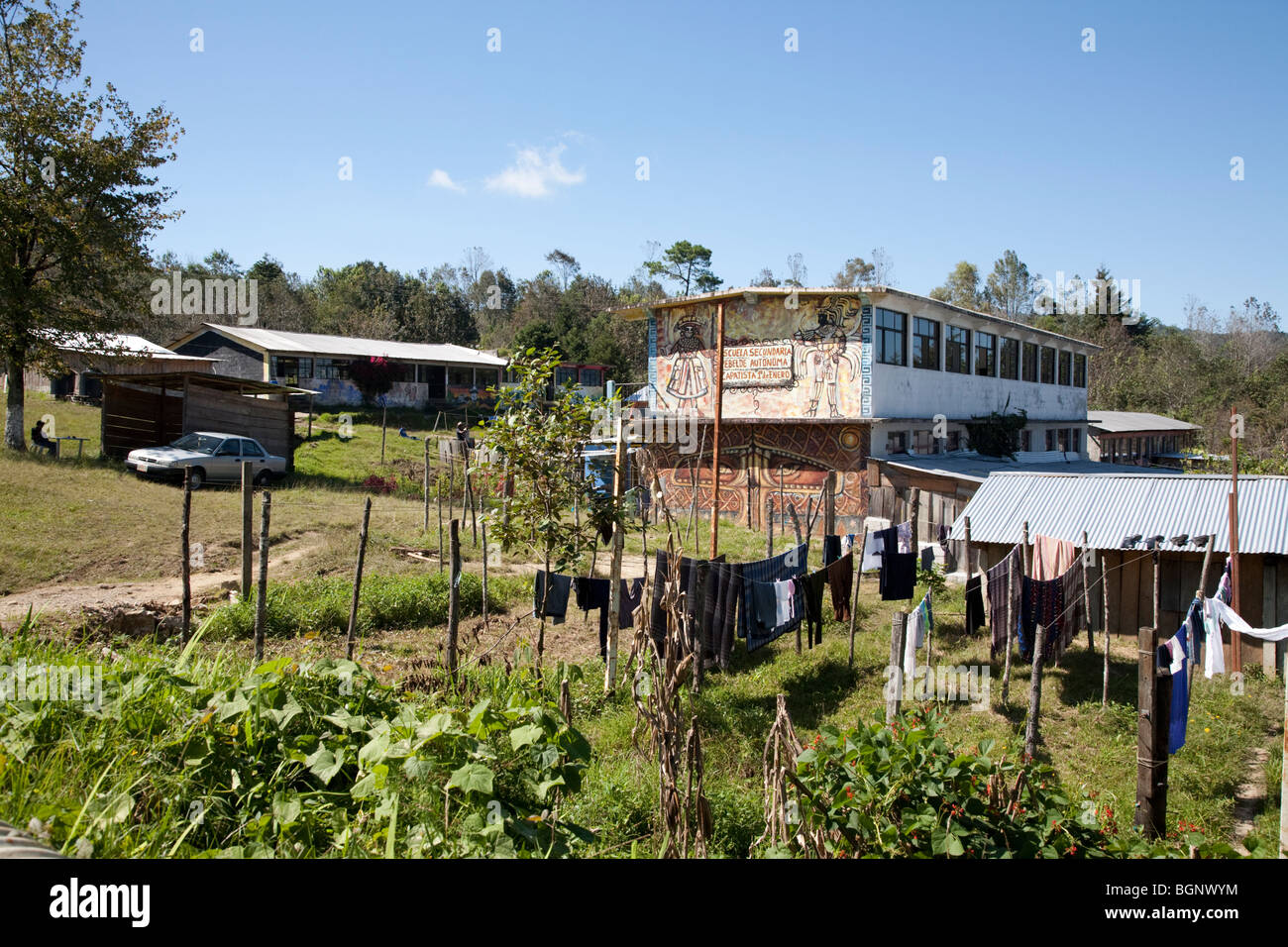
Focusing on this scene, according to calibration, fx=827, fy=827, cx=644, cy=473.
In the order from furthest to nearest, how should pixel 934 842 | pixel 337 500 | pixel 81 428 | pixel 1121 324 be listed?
1. pixel 1121 324
2. pixel 81 428
3. pixel 337 500
4. pixel 934 842

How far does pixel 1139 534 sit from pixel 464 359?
111 feet

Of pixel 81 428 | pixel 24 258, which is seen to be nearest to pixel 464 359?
pixel 81 428

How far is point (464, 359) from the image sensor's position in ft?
132

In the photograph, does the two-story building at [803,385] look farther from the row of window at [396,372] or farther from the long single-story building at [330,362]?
the row of window at [396,372]

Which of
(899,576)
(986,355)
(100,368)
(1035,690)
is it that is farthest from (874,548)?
(100,368)

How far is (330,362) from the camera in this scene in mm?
36625

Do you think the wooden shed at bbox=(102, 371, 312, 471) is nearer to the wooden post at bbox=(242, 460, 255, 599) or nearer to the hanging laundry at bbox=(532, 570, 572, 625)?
the wooden post at bbox=(242, 460, 255, 599)

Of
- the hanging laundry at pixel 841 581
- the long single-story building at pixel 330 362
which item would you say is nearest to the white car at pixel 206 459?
the long single-story building at pixel 330 362

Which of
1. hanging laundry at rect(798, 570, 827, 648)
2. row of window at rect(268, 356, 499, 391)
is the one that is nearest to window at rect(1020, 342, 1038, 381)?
row of window at rect(268, 356, 499, 391)

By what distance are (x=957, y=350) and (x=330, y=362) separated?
2604 cm

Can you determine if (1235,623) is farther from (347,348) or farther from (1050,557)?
(347,348)
